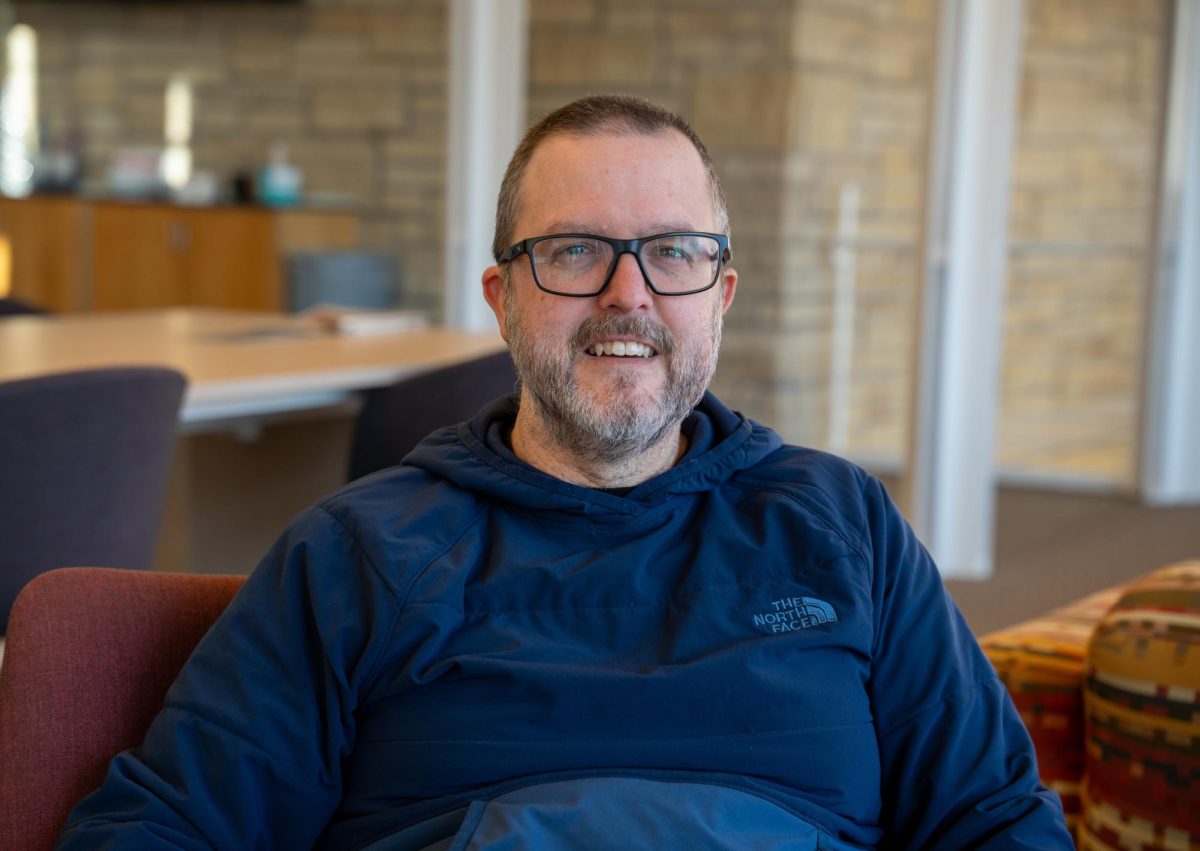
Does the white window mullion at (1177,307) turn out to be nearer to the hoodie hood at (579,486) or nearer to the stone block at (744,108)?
the stone block at (744,108)

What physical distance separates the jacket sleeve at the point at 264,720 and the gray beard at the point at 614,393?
0.24m

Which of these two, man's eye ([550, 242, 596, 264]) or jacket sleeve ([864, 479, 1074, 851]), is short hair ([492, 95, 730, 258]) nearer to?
man's eye ([550, 242, 596, 264])

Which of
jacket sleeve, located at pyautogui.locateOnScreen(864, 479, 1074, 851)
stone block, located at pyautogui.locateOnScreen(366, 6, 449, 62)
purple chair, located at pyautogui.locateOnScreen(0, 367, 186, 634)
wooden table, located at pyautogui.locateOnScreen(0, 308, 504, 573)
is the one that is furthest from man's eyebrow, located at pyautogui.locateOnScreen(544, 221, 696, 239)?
stone block, located at pyautogui.locateOnScreen(366, 6, 449, 62)

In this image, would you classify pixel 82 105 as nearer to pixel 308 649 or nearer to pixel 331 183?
pixel 331 183

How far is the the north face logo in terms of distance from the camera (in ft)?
4.25

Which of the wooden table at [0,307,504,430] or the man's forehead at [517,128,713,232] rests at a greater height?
the man's forehead at [517,128,713,232]

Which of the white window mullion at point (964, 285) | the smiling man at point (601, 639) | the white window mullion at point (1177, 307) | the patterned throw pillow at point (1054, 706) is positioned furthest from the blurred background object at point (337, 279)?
the smiling man at point (601, 639)

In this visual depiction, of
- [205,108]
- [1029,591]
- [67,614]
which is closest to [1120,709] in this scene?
[67,614]

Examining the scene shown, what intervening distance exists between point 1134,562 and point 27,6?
561 centimetres

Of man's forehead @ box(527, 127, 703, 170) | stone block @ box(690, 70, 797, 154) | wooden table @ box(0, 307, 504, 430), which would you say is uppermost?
stone block @ box(690, 70, 797, 154)

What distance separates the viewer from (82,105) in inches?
284

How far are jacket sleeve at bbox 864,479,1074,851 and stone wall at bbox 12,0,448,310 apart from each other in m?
5.19

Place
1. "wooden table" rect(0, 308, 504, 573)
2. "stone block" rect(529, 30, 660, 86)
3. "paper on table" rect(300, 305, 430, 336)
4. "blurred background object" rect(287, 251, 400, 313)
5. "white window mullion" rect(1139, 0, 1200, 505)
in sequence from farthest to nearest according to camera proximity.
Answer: "blurred background object" rect(287, 251, 400, 313), "stone block" rect(529, 30, 660, 86), "white window mullion" rect(1139, 0, 1200, 505), "paper on table" rect(300, 305, 430, 336), "wooden table" rect(0, 308, 504, 573)

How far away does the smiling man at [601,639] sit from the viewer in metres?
1.21
